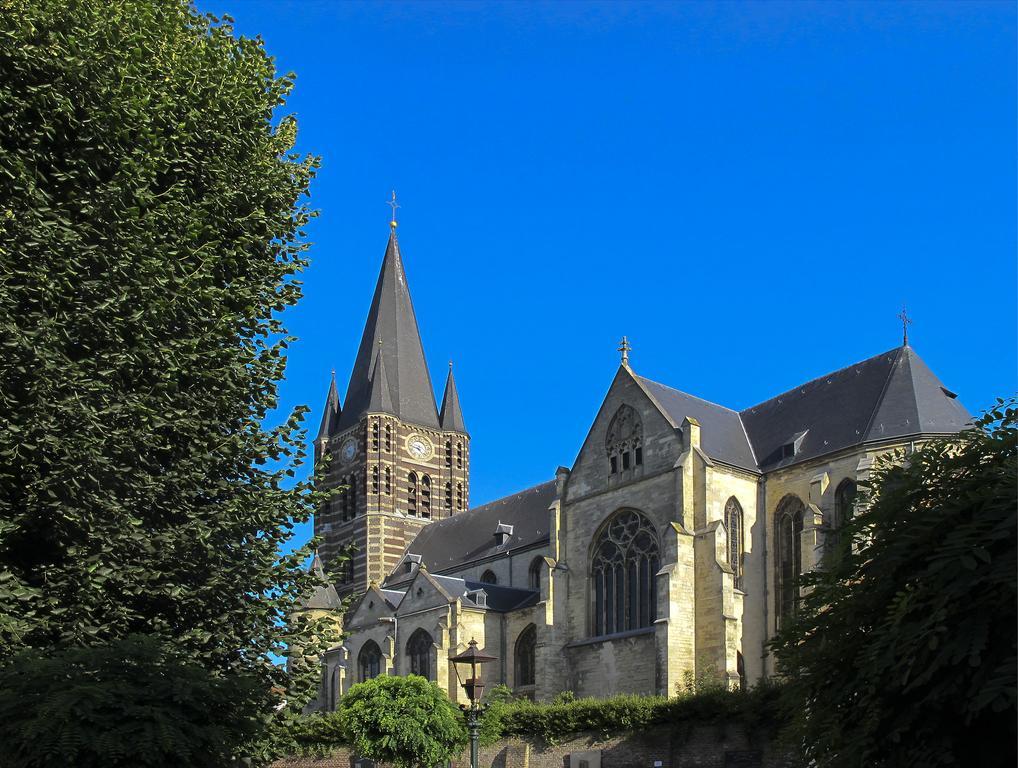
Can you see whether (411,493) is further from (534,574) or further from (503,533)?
(534,574)

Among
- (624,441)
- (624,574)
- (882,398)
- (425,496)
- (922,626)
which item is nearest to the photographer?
(922,626)

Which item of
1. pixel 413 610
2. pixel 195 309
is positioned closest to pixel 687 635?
pixel 413 610

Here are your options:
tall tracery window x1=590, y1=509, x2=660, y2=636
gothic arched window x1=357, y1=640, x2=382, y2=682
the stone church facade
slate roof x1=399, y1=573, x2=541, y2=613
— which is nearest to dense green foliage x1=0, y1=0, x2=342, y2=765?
the stone church facade

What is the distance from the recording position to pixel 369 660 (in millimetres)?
48562

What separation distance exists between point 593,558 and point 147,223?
26.3 meters

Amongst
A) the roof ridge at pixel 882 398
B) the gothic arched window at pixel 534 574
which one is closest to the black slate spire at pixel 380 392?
the gothic arched window at pixel 534 574

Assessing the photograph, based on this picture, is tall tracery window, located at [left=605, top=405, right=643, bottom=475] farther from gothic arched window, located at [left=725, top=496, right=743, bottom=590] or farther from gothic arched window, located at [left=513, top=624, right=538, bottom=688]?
gothic arched window, located at [left=513, top=624, right=538, bottom=688]

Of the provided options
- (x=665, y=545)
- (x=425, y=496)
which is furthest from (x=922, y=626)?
(x=425, y=496)

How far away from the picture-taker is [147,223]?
43.6 ft

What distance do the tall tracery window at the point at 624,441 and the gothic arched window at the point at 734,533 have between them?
3338mm

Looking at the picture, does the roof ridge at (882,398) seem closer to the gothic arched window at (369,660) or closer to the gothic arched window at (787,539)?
the gothic arched window at (787,539)

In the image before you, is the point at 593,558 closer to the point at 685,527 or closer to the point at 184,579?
the point at 685,527

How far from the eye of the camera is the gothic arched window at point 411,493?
193ft

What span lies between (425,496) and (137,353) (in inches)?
Result: 1859
